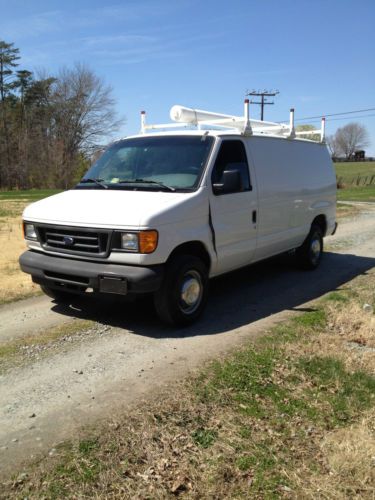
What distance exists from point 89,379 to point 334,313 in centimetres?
314

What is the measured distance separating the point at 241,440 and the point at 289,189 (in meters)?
4.88

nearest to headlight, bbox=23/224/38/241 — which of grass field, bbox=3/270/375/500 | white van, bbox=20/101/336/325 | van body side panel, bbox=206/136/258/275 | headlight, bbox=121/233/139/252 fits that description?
white van, bbox=20/101/336/325

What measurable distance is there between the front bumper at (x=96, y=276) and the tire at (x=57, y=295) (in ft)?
2.70

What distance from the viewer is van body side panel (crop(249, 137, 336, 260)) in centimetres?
676

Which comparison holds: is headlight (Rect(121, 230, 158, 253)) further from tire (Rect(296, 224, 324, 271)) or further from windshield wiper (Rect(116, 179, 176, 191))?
tire (Rect(296, 224, 324, 271))

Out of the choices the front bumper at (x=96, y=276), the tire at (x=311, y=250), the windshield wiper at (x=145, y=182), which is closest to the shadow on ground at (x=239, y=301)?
the tire at (x=311, y=250)

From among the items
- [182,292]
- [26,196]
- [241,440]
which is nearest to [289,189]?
[182,292]

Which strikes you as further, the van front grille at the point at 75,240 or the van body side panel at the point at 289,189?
the van body side panel at the point at 289,189

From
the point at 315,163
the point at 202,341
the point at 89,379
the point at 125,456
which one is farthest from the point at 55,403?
the point at 315,163

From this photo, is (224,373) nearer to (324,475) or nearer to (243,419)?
(243,419)

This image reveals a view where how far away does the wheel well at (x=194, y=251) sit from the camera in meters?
5.30

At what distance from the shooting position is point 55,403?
12.6 ft

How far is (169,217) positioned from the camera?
498cm

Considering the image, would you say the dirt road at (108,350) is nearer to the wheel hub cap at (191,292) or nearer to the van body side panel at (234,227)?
the wheel hub cap at (191,292)
